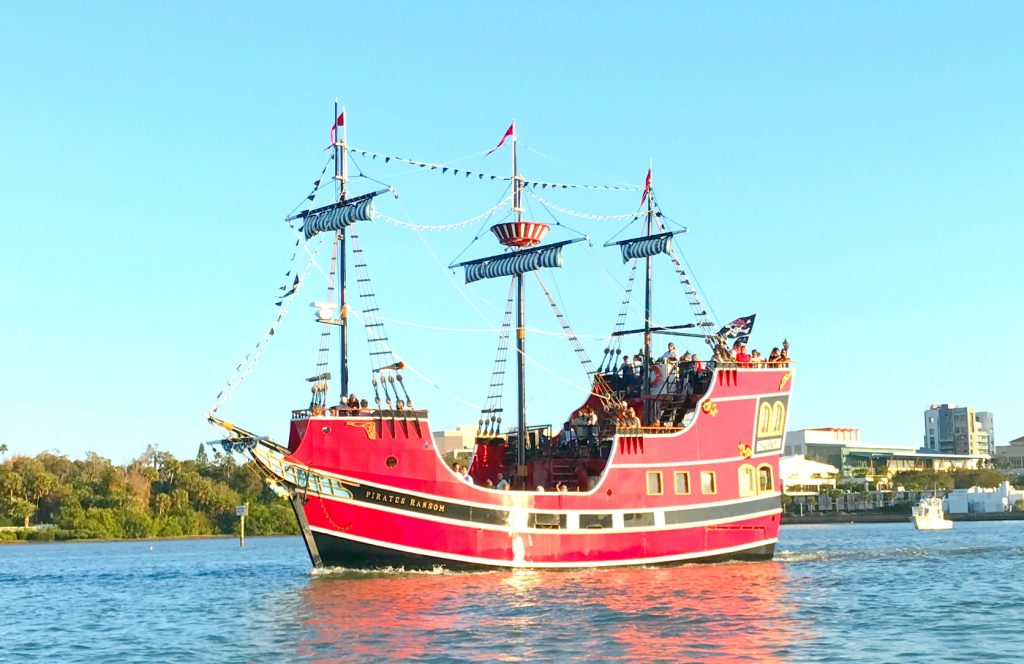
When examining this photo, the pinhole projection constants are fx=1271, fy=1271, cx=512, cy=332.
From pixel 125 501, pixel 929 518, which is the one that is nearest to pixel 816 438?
pixel 929 518

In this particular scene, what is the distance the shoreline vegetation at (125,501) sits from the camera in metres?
86.8

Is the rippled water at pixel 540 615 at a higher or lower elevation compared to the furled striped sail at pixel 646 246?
lower

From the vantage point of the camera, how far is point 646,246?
4919cm

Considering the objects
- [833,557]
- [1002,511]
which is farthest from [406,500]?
[1002,511]

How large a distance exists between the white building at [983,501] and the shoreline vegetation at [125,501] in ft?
213

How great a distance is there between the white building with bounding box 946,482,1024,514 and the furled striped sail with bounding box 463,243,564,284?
9097 centimetres

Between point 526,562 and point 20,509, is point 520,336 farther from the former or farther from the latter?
point 20,509

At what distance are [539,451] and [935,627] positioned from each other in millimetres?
20724

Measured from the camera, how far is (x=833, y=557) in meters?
47.1

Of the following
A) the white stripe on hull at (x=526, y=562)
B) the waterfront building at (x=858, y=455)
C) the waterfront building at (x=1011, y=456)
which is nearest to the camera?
the white stripe on hull at (x=526, y=562)

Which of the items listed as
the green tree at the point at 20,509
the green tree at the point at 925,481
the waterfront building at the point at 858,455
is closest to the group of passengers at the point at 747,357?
the green tree at the point at 20,509

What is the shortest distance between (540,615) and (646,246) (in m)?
24.1

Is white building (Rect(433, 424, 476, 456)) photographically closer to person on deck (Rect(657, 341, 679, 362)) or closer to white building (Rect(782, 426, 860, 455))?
white building (Rect(782, 426, 860, 455))

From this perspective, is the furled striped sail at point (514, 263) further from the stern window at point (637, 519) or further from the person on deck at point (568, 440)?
the stern window at point (637, 519)
